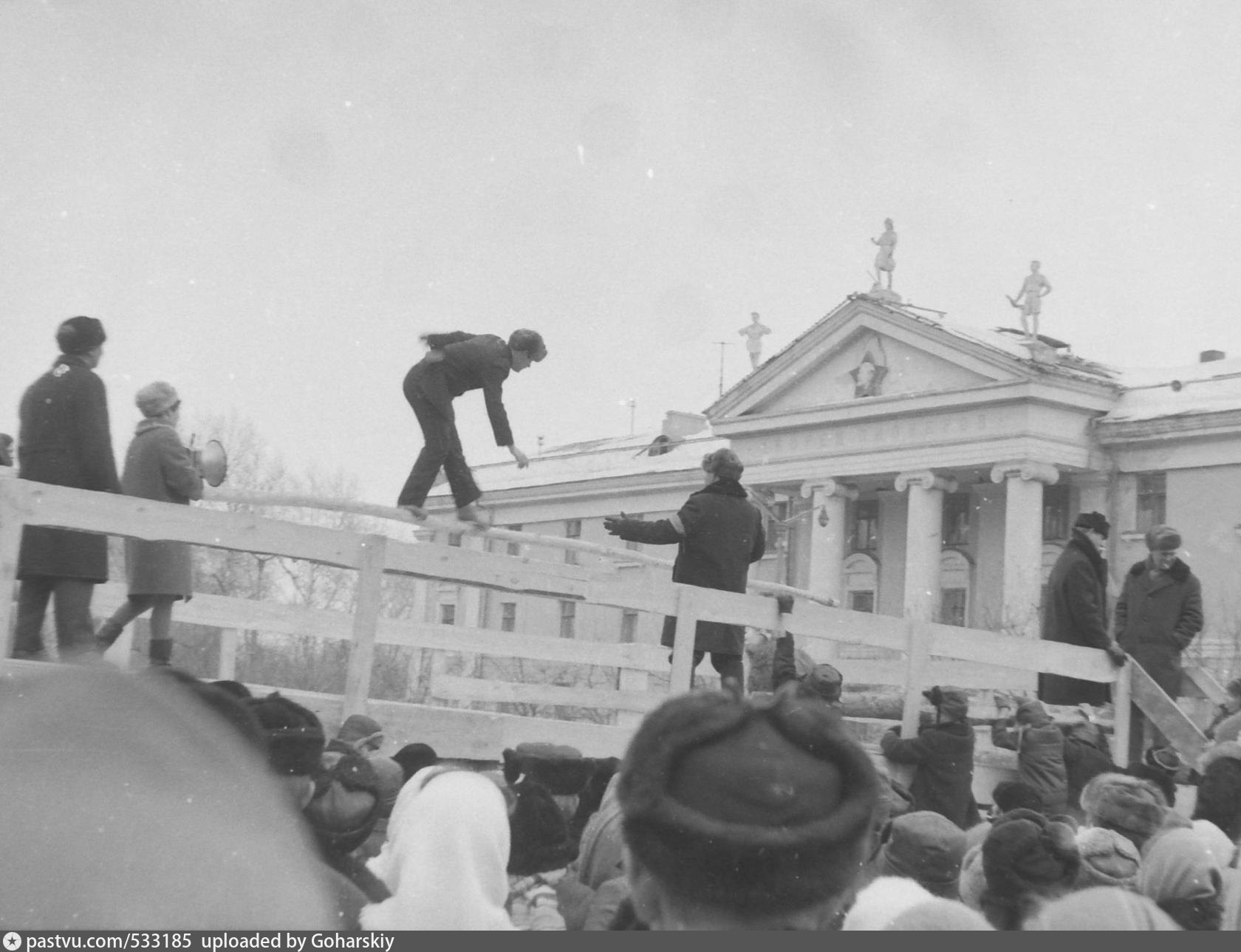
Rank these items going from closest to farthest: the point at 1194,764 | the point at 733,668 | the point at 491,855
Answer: the point at 491,855, the point at 733,668, the point at 1194,764

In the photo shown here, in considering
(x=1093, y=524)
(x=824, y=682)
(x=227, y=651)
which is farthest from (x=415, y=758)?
(x=1093, y=524)

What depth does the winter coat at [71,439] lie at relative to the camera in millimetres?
6160

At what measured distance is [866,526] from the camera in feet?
179

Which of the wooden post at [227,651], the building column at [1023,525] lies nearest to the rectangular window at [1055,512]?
the building column at [1023,525]

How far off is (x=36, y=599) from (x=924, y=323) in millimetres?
43962

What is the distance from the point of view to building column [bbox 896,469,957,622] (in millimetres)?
49125

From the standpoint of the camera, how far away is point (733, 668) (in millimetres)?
8125

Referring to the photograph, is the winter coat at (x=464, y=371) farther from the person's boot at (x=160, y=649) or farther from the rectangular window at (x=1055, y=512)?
the rectangular window at (x=1055, y=512)

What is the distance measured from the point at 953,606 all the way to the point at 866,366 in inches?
307

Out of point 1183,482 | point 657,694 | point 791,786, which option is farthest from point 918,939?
point 1183,482

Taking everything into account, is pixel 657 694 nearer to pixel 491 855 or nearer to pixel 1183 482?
pixel 491 855

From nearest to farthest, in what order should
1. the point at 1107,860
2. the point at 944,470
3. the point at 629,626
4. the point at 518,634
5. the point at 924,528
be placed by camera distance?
1. the point at 1107,860
2. the point at 518,634
3. the point at 944,470
4. the point at 924,528
5. the point at 629,626

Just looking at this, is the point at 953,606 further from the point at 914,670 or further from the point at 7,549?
the point at 7,549

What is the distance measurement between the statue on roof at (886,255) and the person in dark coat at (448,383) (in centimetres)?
4318
